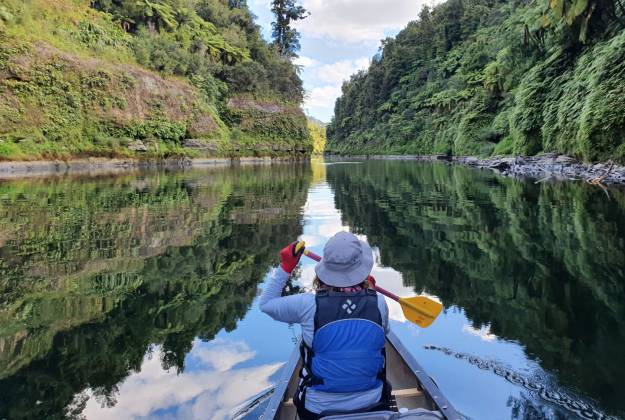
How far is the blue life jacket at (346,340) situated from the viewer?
2.42 metres

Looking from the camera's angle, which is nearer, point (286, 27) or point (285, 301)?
point (285, 301)

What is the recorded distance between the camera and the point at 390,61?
8244 cm

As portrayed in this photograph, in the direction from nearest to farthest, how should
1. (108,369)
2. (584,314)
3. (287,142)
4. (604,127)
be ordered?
(108,369)
(584,314)
(604,127)
(287,142)

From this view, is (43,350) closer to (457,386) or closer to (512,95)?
(457,386)

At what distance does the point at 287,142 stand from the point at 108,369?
50.3 m

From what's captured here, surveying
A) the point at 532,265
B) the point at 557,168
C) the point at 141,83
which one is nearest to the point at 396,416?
the point at 532,265

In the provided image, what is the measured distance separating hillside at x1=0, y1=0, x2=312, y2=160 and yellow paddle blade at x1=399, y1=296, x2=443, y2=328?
97.8ft

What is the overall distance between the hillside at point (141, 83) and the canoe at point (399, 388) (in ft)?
97.1

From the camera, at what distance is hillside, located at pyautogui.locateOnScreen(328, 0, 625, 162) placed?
61.1 feet

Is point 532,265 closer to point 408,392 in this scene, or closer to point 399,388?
point 399,388

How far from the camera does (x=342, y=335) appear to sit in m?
2.43

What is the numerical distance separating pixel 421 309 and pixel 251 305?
128 inches

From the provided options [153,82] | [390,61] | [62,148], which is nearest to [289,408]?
[62,148]

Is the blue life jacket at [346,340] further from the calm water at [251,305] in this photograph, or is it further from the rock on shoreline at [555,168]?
the rock on shoreline at [555,168]
